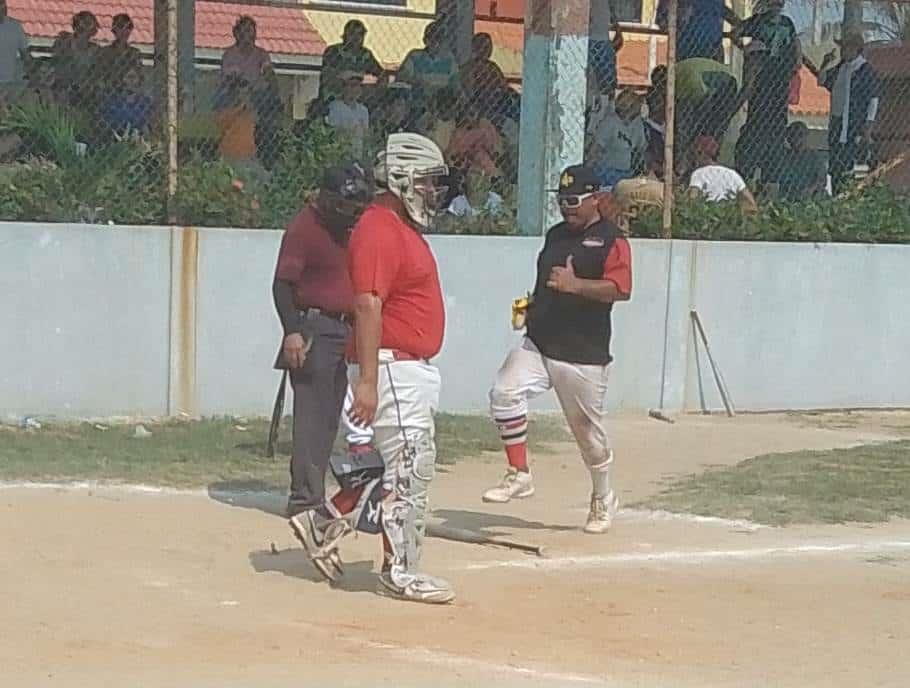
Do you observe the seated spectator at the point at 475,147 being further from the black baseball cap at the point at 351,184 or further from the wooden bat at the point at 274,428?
the black baseball cap at the point at 351,184

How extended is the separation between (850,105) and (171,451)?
875 centimetres

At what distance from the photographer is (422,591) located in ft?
24.2

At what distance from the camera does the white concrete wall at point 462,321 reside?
12.2 meters

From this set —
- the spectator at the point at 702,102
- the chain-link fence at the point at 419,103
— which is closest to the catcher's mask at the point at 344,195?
the chain-link fence at the point at 419,103

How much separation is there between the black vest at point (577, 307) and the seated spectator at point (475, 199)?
4.96m

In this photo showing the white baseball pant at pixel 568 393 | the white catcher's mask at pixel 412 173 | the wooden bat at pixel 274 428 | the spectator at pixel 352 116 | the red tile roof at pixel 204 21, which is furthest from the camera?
the red tile roof at pixel 204 21

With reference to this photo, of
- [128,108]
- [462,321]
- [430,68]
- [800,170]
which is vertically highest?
[430,68]

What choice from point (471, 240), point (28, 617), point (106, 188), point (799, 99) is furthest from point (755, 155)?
point (28, 617)

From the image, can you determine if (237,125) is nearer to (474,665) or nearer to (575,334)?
(575,334)

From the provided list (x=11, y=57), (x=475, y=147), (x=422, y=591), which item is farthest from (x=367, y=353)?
(x=11, y=57)

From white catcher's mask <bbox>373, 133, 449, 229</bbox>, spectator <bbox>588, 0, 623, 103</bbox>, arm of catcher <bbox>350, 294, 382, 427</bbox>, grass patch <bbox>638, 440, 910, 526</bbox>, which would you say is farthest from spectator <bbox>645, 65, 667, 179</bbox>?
arm of catcher <bbox>350, 294, 382, 427</bbox>

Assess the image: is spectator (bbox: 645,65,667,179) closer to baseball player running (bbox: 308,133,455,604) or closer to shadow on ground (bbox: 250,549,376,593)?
shadow on ground (bbox: 250,549,376,593)

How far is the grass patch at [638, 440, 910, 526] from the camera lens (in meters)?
10.1

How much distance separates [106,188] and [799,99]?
7997 millimetres
